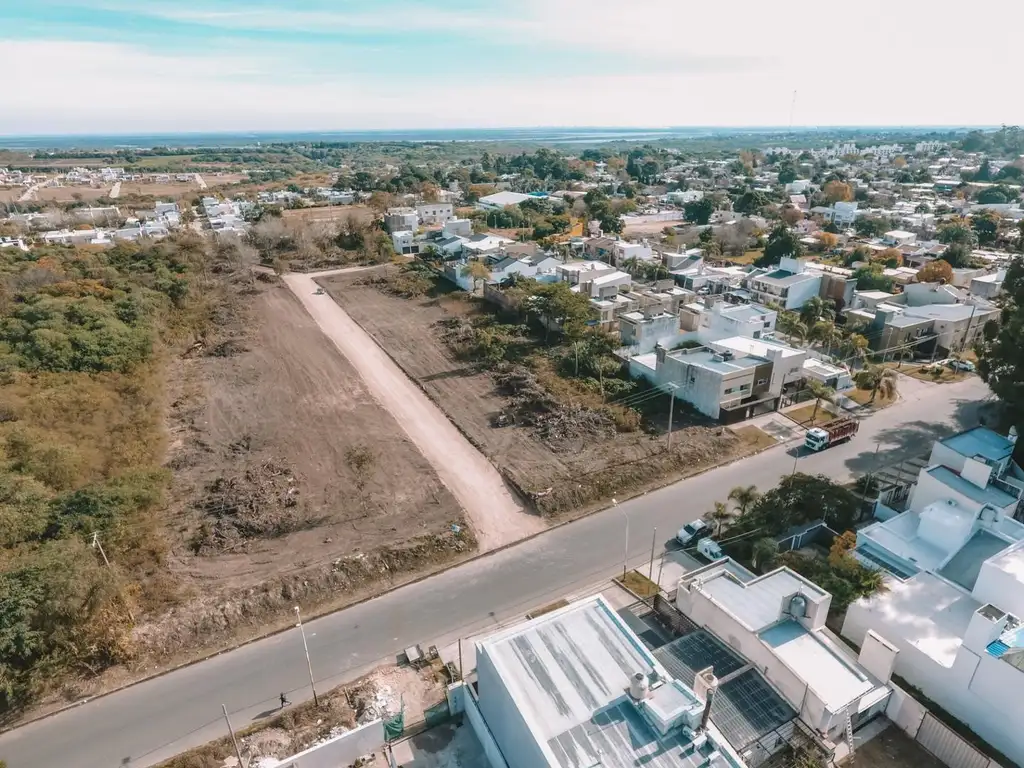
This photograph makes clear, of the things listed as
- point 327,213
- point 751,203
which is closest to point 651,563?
point 751,203

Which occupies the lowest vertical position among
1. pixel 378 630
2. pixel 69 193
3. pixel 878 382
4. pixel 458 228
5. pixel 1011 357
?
pixel 378 630

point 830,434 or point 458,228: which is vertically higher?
point 458,228

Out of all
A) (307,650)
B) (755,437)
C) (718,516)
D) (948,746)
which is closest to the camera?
(948,746)

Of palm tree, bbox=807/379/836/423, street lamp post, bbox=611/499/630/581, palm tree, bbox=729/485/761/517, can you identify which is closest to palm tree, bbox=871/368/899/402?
palm tree, bbox=807/379/836/423

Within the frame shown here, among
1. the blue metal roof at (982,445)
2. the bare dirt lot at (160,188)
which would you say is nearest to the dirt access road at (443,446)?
the blue metal roof at (982,445)

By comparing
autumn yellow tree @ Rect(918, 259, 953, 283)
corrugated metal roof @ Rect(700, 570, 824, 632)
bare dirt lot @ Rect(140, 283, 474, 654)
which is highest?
autumn yellow tree @ Rect(918, 259, 953, 283)

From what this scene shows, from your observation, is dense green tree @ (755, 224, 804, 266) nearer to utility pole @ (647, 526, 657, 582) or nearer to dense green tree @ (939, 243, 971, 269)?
dense green tree @ (939, 243, 971, 269)

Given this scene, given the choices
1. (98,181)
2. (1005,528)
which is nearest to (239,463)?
(1005,528)

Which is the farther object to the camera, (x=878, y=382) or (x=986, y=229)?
(x=986, y=229)

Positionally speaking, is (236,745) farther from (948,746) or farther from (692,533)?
(948,746)
